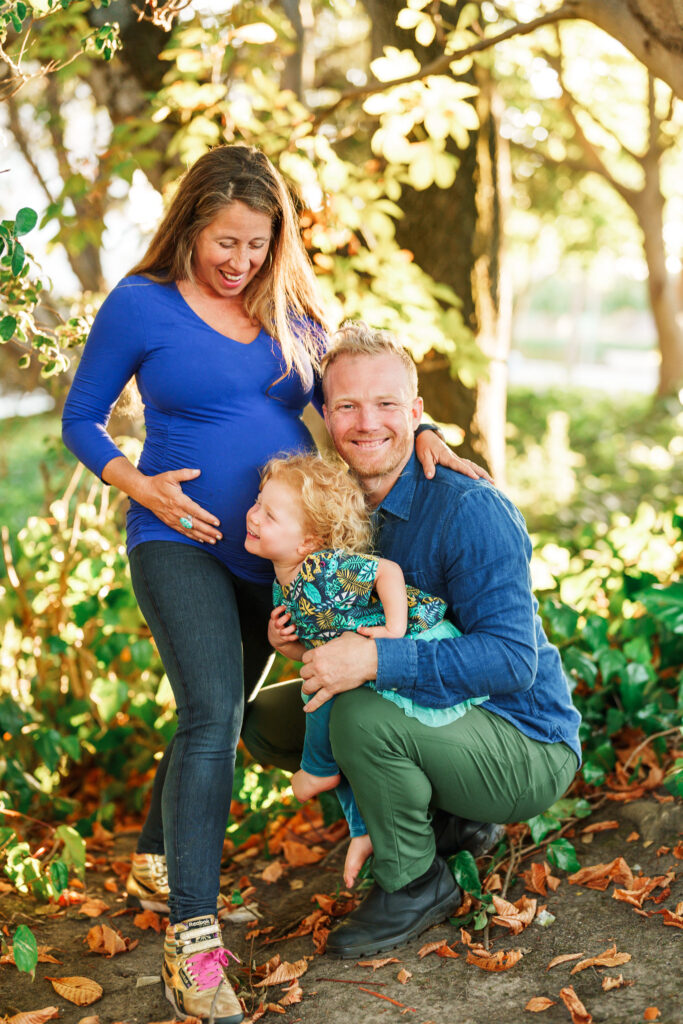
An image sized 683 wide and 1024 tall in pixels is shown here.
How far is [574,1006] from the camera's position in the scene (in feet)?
6.97

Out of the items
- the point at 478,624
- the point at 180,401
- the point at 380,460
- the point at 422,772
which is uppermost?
the point at 180,401

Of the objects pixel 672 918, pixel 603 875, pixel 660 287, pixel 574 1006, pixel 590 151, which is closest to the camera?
pixel 574 1006

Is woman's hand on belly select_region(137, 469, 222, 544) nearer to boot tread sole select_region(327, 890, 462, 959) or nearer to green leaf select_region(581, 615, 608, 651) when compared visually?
boot tread sole select_region(327, 890, 462, 959)

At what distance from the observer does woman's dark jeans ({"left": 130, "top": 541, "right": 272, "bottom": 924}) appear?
93.2 inches

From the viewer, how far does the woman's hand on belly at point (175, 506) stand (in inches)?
98.7

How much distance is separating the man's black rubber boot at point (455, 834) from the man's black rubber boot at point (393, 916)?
16cm

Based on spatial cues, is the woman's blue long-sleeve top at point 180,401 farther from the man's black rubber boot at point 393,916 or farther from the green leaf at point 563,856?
the green leaf at point 563,856

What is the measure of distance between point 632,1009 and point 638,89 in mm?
12287

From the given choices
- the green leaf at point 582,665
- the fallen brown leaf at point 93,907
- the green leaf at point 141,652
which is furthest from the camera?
the green leaf at point 141,652

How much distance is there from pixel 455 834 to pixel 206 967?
824 mm

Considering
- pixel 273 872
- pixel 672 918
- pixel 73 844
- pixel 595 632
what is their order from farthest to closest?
pixel 595 632 → pixel 273 872 → pixel 73 844 → pixel 672 918

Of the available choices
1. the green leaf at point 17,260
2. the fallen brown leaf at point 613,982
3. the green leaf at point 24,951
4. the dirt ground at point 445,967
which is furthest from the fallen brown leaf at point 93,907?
the green leaf at point 17,260

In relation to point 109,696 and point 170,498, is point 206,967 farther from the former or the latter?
point 109,696

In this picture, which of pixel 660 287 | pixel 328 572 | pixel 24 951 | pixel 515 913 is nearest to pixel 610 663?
pixel 515 913
